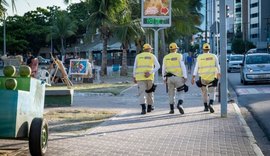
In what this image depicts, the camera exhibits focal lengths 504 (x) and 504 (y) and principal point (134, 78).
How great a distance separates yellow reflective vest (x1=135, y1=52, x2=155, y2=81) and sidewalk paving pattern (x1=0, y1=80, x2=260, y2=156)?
3.29 ft

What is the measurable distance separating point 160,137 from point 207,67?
14.5 feet

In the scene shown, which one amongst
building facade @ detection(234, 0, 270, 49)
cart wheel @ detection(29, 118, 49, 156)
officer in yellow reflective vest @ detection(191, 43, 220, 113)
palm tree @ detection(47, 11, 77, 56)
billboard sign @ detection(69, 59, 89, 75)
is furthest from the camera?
building facade @ detection(234, 0, 270, 49)

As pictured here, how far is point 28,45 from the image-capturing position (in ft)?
286

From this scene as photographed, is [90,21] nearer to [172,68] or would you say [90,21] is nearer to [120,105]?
[120,105]

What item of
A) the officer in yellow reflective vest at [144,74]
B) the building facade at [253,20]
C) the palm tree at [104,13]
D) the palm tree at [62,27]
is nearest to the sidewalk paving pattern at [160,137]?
the officer in yellow reflective vest at [144,74]

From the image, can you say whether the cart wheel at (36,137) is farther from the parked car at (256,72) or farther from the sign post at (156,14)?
the parked car at (256,72)

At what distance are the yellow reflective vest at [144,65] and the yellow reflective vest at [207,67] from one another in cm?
132

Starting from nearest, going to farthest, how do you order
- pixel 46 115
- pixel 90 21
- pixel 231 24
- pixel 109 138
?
pixel 109 138
pixel 46 115
pixel 90 21
pixel 231 24

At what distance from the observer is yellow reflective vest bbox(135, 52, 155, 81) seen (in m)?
13.3

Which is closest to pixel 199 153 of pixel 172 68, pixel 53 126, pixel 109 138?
pixel 109 138

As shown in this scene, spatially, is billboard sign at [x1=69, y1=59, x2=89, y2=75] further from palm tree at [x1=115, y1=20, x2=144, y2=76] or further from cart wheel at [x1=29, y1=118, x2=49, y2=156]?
cart wheel at [x1=29, y1=118, x2=49, y2=156]

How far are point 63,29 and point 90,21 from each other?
167ft

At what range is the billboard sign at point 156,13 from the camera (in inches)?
887

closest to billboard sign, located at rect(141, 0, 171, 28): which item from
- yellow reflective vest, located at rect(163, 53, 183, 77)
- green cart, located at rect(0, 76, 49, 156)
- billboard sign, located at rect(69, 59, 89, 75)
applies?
billboard sign, located at rect(69, 59, 89, 75)
